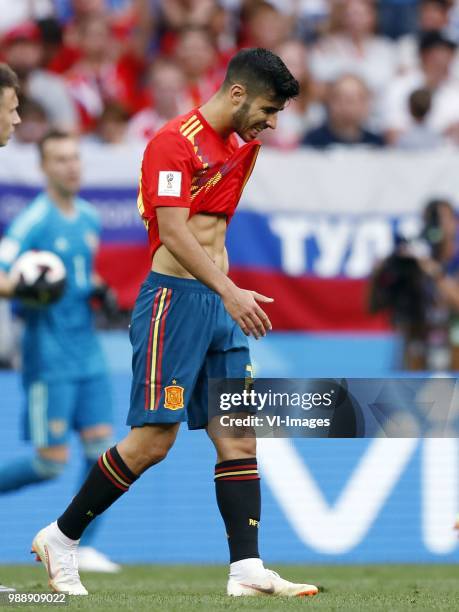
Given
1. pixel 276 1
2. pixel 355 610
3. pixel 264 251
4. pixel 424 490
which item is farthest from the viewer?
pixel 276 1

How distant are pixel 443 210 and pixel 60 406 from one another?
3097 mm

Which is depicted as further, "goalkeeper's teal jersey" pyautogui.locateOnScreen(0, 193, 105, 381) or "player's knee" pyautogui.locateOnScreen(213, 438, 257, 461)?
"goalkeeper's teal jersey" pyautogui.locateOnScreen(0, 193, 105, 381)

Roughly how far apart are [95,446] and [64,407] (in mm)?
292

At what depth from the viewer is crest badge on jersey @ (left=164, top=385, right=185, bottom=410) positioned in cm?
501

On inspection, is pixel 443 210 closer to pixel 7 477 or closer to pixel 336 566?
pixel 336 566

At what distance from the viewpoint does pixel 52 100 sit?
1109 centimetres

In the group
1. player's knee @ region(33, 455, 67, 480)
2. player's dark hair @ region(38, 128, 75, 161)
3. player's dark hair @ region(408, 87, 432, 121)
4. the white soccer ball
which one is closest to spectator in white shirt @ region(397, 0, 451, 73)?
player's dark hair @ region(408, 87, 432, 121)

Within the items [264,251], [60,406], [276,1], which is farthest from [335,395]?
[276,1]

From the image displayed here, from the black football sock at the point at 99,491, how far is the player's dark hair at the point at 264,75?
1.50 meters

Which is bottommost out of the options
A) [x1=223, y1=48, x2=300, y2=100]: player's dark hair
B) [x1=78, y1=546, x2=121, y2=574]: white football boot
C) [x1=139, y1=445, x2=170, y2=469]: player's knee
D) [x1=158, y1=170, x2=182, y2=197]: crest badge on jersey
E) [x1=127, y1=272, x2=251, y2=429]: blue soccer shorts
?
[x1=78, y1=546, x2=121, y2=574]: white football boot

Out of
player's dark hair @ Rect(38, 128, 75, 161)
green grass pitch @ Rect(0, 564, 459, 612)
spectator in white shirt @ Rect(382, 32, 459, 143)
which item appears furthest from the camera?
spectator in white shirt @ Rect(382, 32, 459, 143)

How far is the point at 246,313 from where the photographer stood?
4801 millimetres

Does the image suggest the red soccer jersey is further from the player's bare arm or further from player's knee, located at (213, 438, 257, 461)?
player's knee, located at (213, 438, 257, 461)

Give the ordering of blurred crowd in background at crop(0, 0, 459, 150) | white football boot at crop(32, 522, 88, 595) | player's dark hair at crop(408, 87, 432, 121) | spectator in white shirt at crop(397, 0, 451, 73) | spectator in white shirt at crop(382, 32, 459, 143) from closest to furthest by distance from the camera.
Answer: white football boot at crop(32, 522, 88, 595) → blurred crowd in background at crop(0, 0, 459, 150) → player's dark hair at crop(408, 87, 432, 121) → spectator in white shirt at crop(382, 32, 459, 143) → spectator in white shirt at crop(397, 0, 451, 73)
